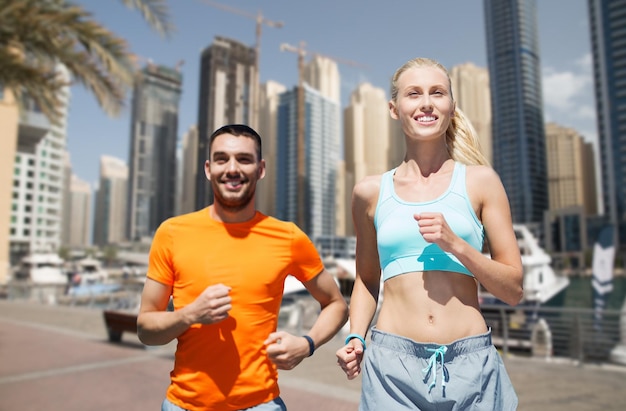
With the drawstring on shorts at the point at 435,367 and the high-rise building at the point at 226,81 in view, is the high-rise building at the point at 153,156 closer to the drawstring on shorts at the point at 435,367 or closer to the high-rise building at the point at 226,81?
the high-rise building at the point at 226,81

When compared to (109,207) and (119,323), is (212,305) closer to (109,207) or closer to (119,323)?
(119,323)

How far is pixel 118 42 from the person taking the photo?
705 centimetres

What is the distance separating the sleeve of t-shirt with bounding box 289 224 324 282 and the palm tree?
600 centimetres

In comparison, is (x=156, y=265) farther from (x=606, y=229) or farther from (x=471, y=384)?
(x=606, y=229)

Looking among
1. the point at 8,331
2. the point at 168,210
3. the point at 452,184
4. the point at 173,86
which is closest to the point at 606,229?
the point at 452,184

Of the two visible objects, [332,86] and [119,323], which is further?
[332,86]

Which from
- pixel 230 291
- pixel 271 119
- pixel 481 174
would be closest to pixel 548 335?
Result: pixel 481 174

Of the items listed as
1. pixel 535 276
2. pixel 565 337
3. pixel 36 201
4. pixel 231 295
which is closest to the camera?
pixel 231 295

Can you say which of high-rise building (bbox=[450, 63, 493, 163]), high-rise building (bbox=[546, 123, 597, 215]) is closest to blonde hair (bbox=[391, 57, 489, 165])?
high-rise building (bbox=[450, 63, 493, 163])

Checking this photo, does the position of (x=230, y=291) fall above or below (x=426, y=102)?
below

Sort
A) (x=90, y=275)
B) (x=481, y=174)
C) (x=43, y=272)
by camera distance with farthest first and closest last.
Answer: (x=90, y=275) → (x=43, y=272) → (x=481, y=174)

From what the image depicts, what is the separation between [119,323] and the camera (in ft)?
35.5

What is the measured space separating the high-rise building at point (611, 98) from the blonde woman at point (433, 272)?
110 meters

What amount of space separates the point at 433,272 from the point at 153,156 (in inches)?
5902
